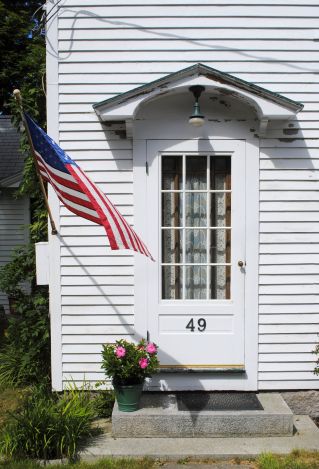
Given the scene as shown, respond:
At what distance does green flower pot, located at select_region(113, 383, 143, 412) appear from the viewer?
3982 millimetres

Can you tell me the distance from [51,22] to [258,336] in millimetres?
3749

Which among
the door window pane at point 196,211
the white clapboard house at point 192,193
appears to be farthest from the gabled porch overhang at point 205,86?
the door window pane at point 196,211

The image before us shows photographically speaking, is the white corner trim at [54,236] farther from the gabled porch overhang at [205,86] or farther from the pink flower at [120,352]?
the pink flower at [120,352]

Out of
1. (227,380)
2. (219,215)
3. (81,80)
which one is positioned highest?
(81,80)

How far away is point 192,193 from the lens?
4586 mm

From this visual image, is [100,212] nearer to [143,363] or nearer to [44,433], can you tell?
[143,363]

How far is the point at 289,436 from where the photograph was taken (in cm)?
400

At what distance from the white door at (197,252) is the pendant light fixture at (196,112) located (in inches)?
11.1

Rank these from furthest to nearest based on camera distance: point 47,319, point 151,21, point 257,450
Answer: point 47,319 → point 151,21 → point 257,450

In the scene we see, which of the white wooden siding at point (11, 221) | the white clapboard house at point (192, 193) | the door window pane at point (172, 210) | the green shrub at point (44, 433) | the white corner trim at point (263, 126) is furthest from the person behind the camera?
the white wooden siding at point (11, 221)

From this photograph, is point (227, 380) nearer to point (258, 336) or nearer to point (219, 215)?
point (258, 336)

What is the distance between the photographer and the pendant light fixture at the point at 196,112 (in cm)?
423

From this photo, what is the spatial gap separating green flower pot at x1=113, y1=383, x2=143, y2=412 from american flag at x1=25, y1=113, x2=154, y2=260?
48.6 inches

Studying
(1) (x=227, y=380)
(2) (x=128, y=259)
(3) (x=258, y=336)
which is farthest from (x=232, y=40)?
(1) (x=227, y=380)
